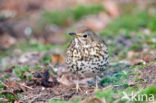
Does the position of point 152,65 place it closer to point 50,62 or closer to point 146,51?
point 146,51

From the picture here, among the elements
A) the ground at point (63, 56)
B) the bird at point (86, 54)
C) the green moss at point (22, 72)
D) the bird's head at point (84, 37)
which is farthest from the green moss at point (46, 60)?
the bird's head at point (84, 37)

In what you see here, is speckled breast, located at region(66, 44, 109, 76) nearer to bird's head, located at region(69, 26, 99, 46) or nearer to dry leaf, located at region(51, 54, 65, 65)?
bird's head, located at region(69, 26, 99, 46)

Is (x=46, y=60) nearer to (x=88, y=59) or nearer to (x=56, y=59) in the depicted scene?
(x=56, y=59)

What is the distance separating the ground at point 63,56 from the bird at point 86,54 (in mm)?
351

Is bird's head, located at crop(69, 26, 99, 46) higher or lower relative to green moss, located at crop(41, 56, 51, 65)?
higher

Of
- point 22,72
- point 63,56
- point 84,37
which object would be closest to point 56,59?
point 63,56

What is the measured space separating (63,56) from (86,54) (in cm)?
217

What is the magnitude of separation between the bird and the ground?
0.35 meters

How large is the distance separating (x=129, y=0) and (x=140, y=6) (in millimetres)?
1017

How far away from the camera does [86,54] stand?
557 cm

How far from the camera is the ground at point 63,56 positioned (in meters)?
5.06

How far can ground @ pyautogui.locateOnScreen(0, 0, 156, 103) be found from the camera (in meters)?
5.06

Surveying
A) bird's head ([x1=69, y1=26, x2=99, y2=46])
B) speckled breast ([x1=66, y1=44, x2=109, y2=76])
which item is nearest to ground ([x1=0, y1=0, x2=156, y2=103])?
speckled breast ([x1=66, y1=44, x2=109, y2=76])

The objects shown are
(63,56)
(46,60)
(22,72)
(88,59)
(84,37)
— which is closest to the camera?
(88,59)
